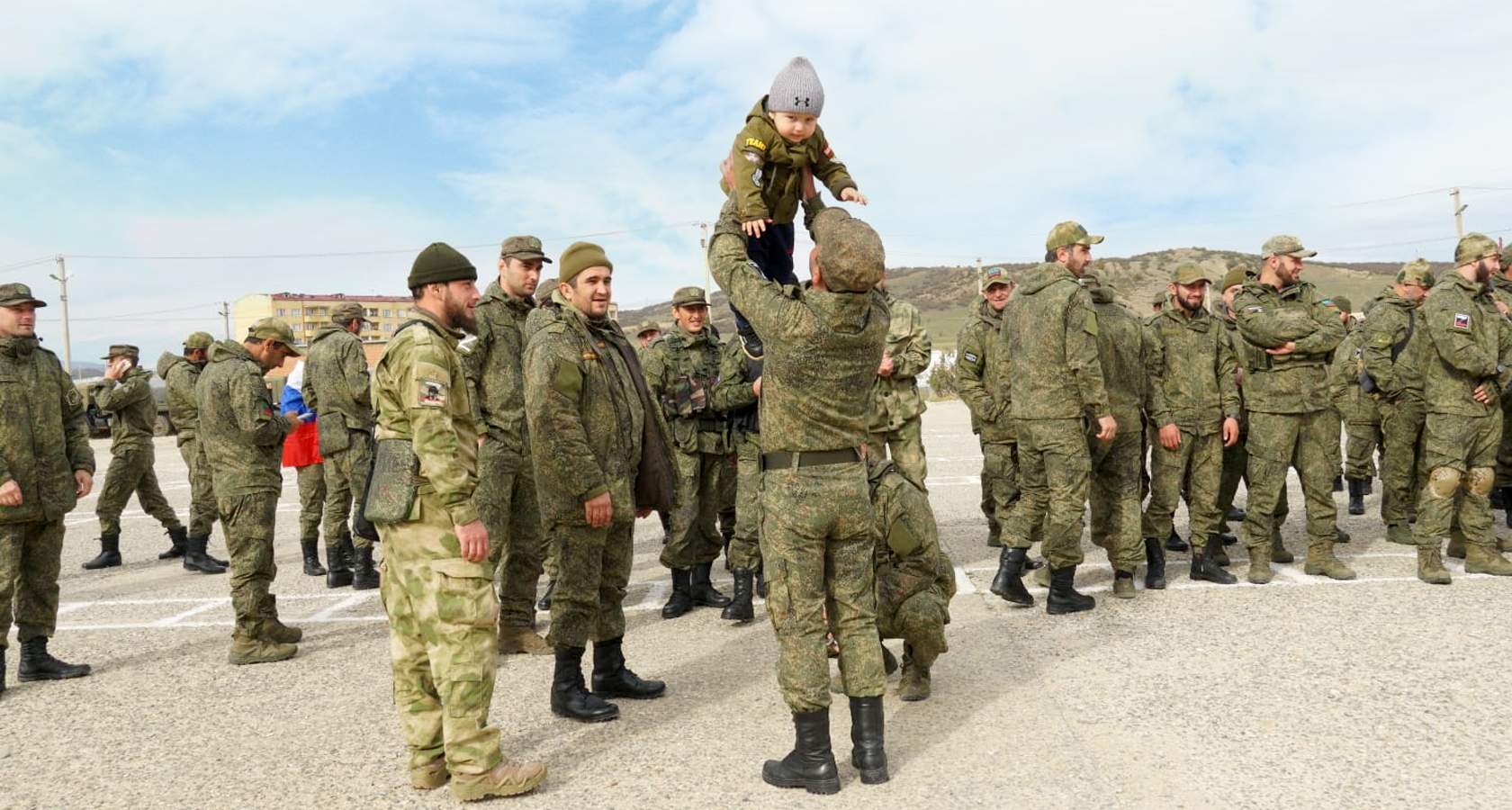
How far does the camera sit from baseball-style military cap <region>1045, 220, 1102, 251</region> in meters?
6.10

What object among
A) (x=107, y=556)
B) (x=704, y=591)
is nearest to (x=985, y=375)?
(x=704, y=591)

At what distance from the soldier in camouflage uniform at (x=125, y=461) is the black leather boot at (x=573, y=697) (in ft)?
22.7

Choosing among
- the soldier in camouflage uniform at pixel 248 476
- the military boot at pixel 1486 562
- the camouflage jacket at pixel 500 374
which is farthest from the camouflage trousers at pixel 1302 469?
the soldier in camouflage uniform at pixel 248 476

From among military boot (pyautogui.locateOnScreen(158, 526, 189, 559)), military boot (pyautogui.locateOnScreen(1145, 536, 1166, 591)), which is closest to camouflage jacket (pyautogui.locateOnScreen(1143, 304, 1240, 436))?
military boot (pyautogui.locateOnScreen(1145, 536, 1166, 591))

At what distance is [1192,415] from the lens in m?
6.83

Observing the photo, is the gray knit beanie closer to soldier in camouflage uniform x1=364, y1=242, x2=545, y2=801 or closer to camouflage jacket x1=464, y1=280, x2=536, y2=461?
soldier in camouflage uniform x1=364, y1=242, x2=545, y2=801

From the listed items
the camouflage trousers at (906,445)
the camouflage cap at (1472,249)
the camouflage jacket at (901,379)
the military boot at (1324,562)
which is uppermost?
the camouflage cap at (1472,249)

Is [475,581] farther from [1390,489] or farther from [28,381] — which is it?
[1390,489]

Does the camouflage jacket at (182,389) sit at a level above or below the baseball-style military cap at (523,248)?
below

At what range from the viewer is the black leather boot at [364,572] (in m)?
7.70

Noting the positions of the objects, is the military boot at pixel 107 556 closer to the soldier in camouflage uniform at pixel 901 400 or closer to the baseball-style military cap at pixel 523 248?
the baseball-style military cap at pixel 523 248

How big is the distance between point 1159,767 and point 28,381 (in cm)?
657

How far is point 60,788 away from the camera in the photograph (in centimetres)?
387

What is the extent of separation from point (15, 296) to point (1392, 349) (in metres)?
10.6
